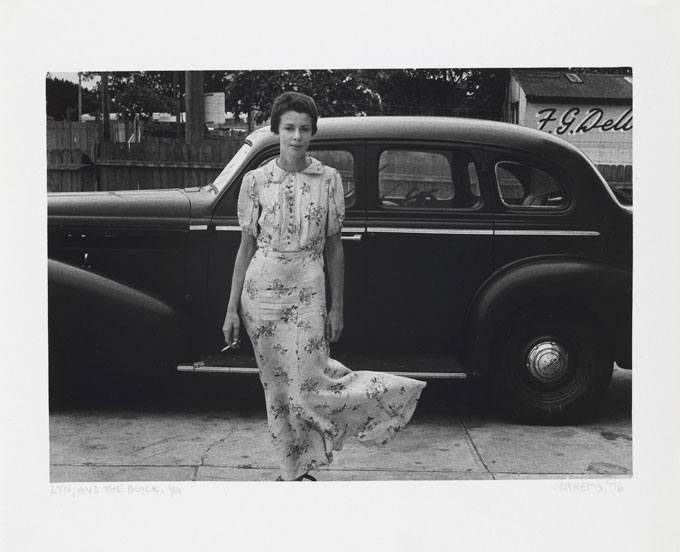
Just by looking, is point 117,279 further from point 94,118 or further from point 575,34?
point 575,34

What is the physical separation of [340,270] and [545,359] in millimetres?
1296

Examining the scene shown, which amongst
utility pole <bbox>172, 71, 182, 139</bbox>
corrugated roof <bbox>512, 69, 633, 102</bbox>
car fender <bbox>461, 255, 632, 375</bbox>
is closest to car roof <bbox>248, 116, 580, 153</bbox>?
corrugated roof <bbox>512, 69, 633, 102</bbox>

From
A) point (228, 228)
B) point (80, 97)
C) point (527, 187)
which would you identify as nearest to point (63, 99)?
point (80, 97)

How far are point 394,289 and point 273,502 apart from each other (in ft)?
4.03

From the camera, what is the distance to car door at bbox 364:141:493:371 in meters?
4.59

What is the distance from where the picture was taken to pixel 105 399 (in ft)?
15.5

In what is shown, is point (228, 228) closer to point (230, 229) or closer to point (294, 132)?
point (230, 229)

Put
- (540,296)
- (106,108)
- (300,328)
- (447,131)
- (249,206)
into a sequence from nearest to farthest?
(300,328) → (249,206) → (106,108) → (540,296) → (447,131)

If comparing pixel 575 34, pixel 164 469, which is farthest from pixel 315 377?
pixel 575 34

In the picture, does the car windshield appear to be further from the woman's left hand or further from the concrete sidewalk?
the concrete sidewalk

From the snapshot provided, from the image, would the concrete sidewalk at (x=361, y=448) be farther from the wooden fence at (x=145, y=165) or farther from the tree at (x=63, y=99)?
the tree at (x=63, y=99)

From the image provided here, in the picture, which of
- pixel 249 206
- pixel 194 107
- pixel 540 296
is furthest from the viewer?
pixel 540 296

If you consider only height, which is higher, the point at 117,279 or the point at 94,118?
the point at 94,118

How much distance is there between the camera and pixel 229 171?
15.3 ft
